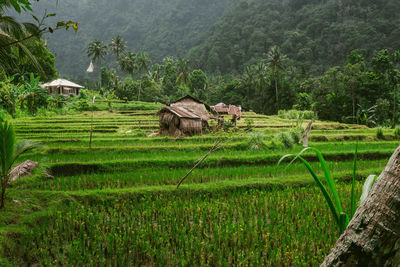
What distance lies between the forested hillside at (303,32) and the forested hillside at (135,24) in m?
17.4

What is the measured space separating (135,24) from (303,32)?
77953mm

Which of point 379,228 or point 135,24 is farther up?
point 135,24

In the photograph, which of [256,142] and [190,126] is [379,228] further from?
[190,126]

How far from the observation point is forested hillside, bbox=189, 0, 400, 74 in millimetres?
52844

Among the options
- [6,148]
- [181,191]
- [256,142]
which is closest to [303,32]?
[256,142]

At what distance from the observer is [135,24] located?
114 m

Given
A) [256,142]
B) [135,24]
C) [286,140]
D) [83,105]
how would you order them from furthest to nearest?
[135,24]
[83,105]
[286,140]
[256,142]

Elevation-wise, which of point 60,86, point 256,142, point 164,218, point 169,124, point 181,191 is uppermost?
point 60,86

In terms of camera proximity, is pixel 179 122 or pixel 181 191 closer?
pixel 181 191

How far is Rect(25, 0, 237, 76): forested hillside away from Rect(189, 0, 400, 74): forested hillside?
1737 centimetres

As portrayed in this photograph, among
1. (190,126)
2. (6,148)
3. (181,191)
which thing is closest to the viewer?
(6,148)

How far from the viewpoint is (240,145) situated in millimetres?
10016

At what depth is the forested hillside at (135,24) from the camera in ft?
294

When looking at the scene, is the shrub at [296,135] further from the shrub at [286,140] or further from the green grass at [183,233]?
the green grass at [183,233]
